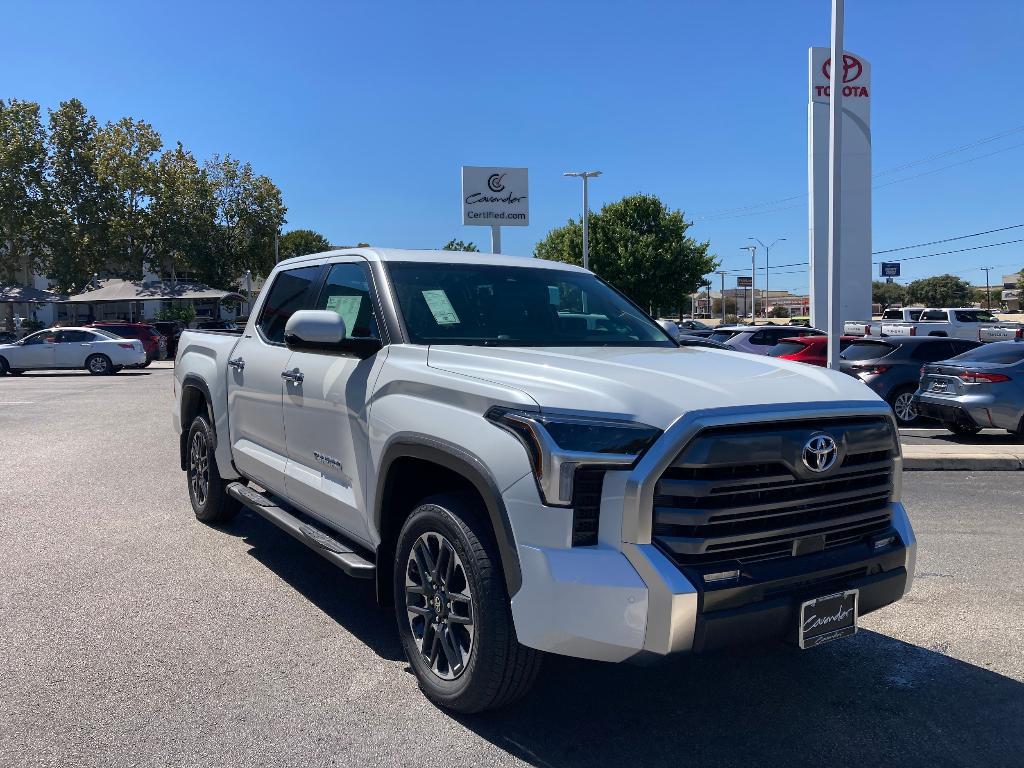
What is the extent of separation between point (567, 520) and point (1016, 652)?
272 cm

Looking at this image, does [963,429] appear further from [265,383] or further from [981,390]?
[265,383]

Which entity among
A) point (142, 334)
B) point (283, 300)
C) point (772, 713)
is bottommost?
point (772, 713)

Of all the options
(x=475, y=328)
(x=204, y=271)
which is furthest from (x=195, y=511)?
(x=204, y=271)

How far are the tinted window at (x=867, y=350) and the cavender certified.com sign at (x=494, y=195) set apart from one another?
18.2 m

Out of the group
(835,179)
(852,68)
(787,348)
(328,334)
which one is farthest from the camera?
(852,68)

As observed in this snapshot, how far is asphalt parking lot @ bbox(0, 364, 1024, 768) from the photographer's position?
10.8 feet

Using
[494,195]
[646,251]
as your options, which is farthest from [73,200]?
[646,251]

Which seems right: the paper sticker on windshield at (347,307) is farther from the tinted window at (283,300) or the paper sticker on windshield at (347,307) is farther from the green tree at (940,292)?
the green tree at (940,292)

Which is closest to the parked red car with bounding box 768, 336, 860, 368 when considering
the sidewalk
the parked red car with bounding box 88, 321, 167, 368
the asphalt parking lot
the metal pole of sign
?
the metal pole of sign

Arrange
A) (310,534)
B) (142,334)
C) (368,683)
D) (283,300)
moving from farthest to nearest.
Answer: (142,334), (283,300), (310,534), (368,683)

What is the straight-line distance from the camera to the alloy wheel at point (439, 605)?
3.44 metres

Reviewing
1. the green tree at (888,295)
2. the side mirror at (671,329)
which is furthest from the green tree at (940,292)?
the side mirror at (671,329)

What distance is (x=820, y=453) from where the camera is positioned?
10.4 feet

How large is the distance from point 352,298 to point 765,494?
259cm
